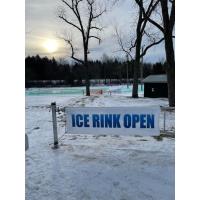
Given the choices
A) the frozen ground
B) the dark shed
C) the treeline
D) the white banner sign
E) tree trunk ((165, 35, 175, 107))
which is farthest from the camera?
the treeline

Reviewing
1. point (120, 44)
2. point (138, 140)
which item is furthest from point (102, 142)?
point (120, 44)

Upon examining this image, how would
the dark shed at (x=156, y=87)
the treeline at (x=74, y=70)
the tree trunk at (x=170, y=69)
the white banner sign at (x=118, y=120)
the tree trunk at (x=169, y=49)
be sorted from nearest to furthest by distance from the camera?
the white banner sign at (x=118, y=120)
the tree trunk at (x=170, y=69)
the tree trunk at (x=169, y=49)
the dark shed at (x=156, y=87)
the treeline at (x=74, y=70)

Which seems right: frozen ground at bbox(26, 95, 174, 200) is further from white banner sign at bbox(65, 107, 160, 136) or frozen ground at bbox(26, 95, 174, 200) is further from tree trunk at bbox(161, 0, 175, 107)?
tree trunk at bbox(161, 0, 175, 107)

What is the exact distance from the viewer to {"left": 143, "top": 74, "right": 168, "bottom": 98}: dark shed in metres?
25.7

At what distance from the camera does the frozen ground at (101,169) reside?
14.0 ft

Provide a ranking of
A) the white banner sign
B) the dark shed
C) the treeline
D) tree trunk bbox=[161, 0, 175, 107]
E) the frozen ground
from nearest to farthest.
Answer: the frozen ground → the white banner sign → tree trunk bbox=[161, 0, 175, 107] → the dark shed → the treeline

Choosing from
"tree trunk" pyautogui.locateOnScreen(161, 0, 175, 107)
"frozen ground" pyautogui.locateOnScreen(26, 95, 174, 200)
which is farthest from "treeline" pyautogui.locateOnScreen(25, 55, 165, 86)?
"frozen ground" pyautogui.locateOnScreen(26, 95, 174, 200)

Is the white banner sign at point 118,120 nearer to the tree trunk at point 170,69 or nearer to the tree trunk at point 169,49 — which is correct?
the tree trunk at point 170,69

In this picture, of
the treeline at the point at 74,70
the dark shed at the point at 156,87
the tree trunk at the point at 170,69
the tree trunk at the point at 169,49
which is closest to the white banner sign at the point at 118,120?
A: the tree trunk at the point at 170,69

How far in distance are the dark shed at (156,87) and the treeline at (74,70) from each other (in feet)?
109

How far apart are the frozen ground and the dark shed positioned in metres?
18.7

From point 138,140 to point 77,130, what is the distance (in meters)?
1.74
